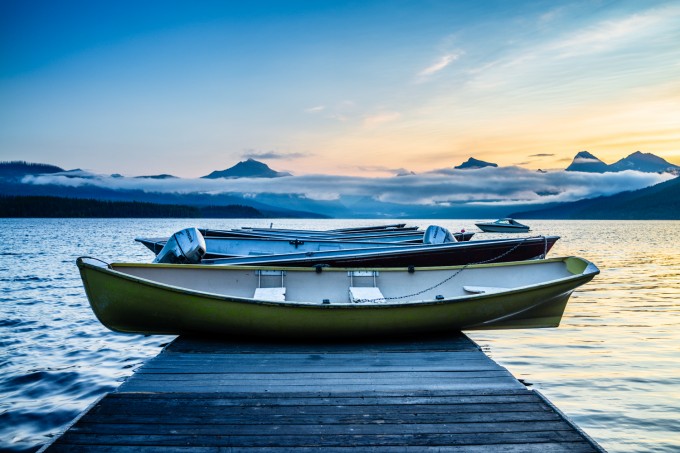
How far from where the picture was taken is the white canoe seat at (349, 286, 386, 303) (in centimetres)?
871

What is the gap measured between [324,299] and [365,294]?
3.54ft

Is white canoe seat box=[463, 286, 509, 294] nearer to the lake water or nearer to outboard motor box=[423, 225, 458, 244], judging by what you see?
the lake water

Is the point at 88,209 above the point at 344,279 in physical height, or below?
above

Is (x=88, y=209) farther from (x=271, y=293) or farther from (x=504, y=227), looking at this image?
(x=271, y=293)

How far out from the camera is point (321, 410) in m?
4.86

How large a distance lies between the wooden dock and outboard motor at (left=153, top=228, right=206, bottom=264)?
18.4ft

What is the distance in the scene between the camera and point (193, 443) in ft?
13.8

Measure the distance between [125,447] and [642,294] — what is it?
1830 centimetres

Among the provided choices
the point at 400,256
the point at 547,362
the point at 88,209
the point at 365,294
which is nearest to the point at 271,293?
the point at 365,294

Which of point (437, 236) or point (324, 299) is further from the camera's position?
point (437, 236)

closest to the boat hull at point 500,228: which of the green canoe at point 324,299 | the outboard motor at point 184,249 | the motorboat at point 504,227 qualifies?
the motorboat at point 504,227

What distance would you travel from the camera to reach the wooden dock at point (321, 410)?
4.20 m

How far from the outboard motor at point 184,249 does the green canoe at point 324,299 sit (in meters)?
2.83

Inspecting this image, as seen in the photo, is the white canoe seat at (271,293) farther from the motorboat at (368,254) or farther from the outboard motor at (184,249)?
the outboard motor at (184,249)
